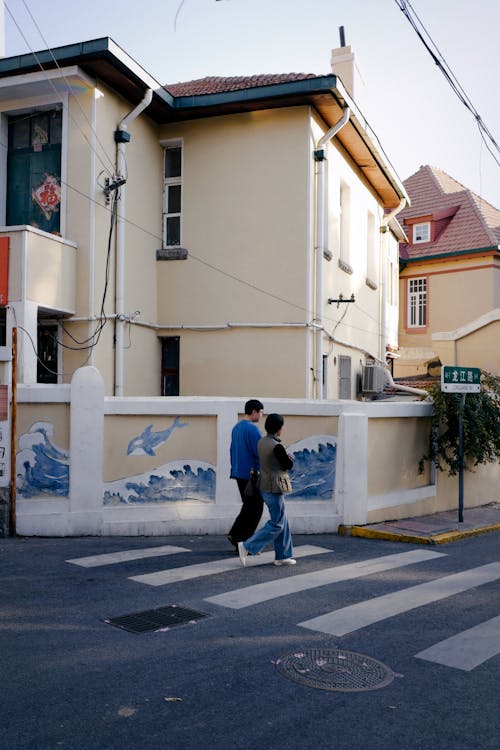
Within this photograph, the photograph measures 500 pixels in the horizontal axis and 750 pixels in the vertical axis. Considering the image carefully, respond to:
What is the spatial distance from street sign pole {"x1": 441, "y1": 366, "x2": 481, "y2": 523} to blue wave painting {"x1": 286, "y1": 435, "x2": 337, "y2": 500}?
2.24m

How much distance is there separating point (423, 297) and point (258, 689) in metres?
27.6

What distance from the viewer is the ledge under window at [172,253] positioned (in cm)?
1441

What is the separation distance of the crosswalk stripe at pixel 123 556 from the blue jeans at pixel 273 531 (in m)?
1.14

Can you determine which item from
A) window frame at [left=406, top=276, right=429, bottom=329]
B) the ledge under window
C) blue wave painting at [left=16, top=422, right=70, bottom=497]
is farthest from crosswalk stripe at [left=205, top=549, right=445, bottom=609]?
window frame at [left=406, top=276, right=429, bottom=329]

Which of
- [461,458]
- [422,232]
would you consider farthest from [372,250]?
[422,232]

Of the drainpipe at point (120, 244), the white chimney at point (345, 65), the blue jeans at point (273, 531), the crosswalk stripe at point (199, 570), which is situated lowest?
the crosswalk stripe at point (199, 570)

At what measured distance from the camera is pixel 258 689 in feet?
14.7

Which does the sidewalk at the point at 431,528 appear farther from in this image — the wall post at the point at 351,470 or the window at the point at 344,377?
the window at the point at 344,377

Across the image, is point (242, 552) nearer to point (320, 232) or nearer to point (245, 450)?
point (245, 450)

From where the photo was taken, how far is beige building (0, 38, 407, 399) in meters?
12.5

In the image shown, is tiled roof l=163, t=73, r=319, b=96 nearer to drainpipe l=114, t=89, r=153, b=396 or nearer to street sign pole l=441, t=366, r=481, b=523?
drainpipe l=114, t=89, r=153, b=396

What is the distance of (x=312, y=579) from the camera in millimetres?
7418

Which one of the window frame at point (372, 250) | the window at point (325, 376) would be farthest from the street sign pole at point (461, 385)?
the window frame at point (372, 250)

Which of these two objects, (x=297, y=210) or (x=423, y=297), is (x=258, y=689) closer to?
(x=297, y=210)
